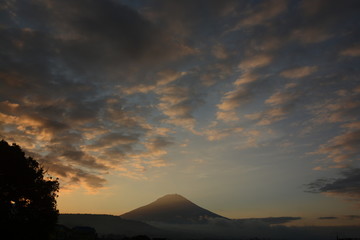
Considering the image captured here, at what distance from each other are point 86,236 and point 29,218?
4240cm

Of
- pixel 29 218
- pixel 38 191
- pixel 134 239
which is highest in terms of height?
pixel 38 191

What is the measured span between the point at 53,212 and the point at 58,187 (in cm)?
413

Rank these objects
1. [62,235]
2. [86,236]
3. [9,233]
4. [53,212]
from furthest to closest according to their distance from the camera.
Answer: [86,236], [62,235], [53,212], [9,233]

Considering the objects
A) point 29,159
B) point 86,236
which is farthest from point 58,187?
point 86,236

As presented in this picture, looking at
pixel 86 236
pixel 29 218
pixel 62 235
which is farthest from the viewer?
pixel 86 236

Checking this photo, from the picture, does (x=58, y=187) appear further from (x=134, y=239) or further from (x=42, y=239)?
(x=134, y=239)

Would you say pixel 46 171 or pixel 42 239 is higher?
pixel 46 171

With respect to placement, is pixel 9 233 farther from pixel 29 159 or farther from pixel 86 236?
pixel 86 236

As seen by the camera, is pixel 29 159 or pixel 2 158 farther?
pixel 29 159

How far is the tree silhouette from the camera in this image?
40.0 m

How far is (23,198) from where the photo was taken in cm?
4288

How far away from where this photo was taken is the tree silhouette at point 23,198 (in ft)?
131

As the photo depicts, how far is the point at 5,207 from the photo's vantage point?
3988 cm

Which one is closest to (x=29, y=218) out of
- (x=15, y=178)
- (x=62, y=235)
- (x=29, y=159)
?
(x=15, y=178)
